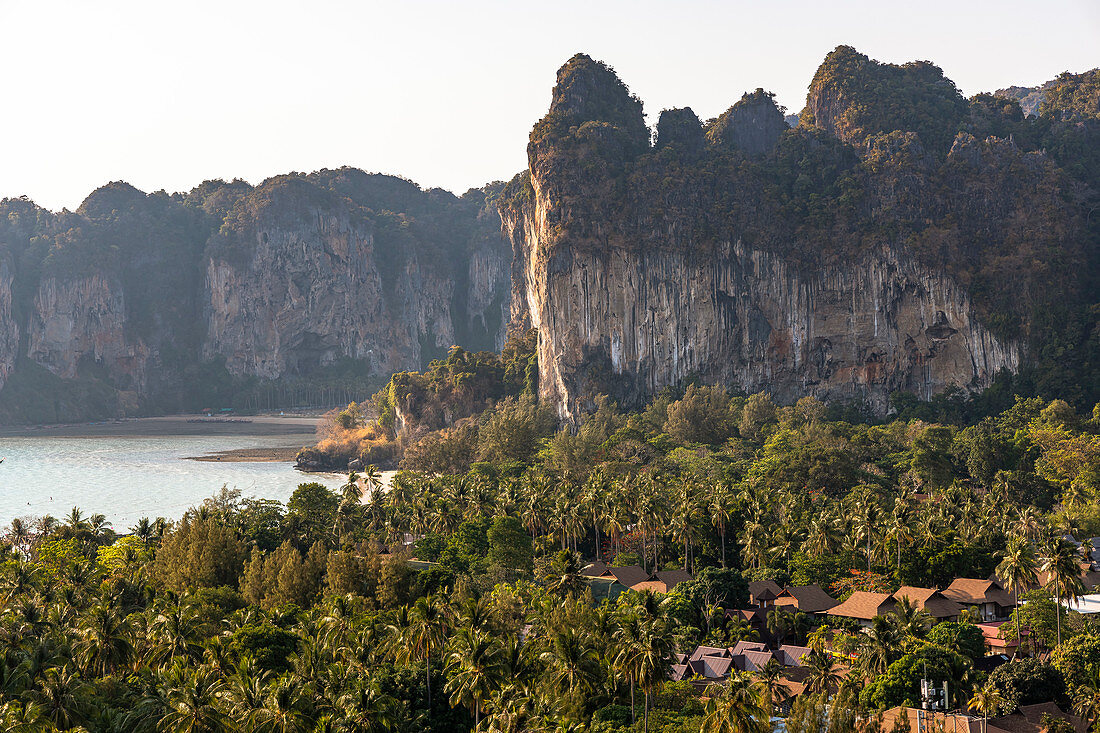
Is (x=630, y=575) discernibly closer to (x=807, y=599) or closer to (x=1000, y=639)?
(x=807, y=599)

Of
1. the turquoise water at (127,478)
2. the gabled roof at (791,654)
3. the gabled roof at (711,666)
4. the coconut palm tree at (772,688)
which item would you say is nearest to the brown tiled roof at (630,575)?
the gabled roof at (791,654)

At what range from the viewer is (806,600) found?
55.1 m

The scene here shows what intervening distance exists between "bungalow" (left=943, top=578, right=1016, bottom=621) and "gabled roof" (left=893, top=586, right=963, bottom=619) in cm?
70

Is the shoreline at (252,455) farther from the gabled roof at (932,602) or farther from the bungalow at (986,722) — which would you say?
the bungalow at (986,722)

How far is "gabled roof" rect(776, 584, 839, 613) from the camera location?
179 ft

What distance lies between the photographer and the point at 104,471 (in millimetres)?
126625

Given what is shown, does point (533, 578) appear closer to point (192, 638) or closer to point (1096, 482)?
point (192, 638)

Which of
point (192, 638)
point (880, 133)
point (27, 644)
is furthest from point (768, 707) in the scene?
point (880, 133)

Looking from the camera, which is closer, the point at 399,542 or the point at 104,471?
the point at 399,542

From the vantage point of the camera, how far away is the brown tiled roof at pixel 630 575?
59.8m

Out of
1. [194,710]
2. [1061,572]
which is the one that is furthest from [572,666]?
[1061,572]

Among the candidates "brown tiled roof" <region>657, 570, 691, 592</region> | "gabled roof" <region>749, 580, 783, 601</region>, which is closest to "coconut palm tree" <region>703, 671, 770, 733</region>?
"gabled roof" <region>749, 580, 783, 601</region>

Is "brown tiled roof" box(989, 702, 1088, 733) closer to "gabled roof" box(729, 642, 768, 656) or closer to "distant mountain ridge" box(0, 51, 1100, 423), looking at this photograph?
"gabled roof" box(729, 642, 768, 656)

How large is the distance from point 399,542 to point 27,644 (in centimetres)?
3124
